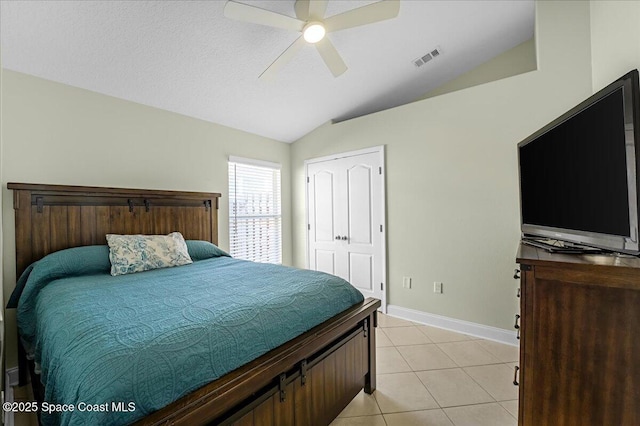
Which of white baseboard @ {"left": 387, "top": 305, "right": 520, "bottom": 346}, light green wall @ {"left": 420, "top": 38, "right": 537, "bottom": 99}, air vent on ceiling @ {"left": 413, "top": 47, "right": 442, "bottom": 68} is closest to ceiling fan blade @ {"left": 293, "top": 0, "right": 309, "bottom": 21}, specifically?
air vent on ceiling @ {"left": 413, "top": 47, "right": 442, "bottom": 68}

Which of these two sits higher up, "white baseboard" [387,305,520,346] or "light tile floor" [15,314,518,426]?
"white baseboard" [387,305,520,346]

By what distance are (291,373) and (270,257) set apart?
9.77ft

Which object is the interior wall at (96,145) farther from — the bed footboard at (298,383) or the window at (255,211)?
the bed footboard at (298,383)

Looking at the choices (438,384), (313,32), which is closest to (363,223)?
(438,384)

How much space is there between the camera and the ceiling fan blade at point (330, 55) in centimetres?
212

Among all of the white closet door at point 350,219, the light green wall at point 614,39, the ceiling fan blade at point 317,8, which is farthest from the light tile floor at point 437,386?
the ceiling fan blade at point 317,8

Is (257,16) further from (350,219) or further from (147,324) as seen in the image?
(350,219)

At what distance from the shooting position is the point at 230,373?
1126 mm

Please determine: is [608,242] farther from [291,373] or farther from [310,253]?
[310,253]

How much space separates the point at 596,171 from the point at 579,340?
66 centimetres

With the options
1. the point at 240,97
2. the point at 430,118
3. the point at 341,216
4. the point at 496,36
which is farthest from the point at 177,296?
the point at 496,36

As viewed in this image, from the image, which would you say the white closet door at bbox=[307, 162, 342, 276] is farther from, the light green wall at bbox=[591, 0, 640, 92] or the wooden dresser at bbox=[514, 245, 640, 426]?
the wooden dresser at bbox=[514, 245, 640, 426]

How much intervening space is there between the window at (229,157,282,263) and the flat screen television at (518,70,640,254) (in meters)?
3.29

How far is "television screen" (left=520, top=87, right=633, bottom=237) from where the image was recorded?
100cm
